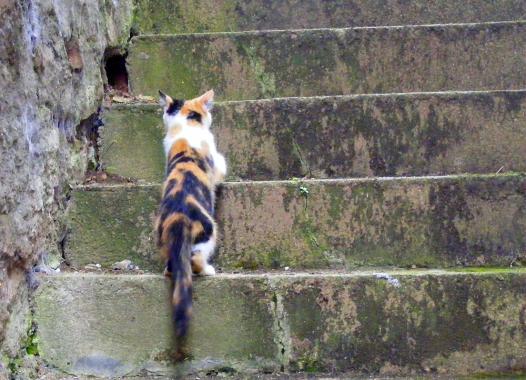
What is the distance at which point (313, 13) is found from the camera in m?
4.82

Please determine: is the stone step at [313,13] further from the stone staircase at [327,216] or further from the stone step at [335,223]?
the stone step at [335,223]

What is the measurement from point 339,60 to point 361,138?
76 centimetres

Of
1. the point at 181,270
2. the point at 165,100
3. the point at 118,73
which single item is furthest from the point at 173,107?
the point at 181,270

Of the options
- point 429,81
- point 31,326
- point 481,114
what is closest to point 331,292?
point 31,326

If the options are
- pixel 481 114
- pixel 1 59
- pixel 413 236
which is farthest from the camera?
pixel 481 114

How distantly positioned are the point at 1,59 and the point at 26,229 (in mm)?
635

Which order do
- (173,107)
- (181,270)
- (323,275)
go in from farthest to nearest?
(173,107) → (323,275) → (181,270)

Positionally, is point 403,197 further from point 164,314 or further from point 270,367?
point 164,314

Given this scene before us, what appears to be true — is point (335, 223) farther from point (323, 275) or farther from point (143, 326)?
point (143, 326)

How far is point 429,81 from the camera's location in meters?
4.21

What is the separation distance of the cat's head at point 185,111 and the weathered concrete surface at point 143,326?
104 centimetres

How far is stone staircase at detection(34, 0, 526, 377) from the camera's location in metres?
2.72

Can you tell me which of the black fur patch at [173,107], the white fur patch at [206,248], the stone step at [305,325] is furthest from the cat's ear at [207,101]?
the stone step at [305,325]

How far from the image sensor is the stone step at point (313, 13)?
4805mm
